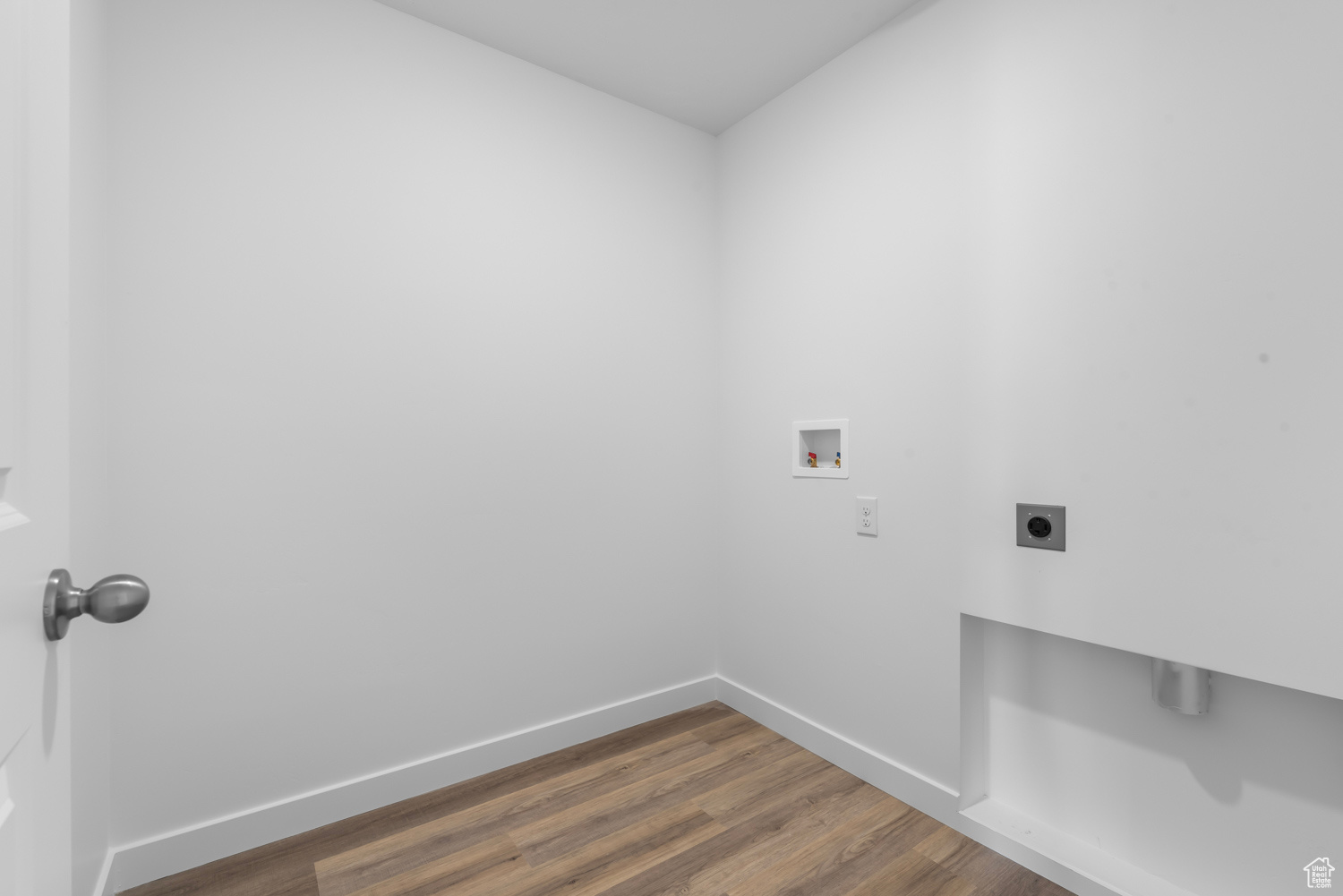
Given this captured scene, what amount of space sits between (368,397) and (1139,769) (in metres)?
2.30

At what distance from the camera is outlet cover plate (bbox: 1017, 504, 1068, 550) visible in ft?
5.06

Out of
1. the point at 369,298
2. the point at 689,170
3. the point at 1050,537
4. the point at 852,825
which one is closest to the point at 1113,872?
the point at 852,825

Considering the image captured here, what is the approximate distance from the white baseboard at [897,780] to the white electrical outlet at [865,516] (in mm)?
726

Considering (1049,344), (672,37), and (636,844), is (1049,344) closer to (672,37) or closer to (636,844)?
(672,37)

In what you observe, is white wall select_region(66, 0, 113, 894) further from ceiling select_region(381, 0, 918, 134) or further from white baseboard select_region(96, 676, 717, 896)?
ceiling select_region(381, 0, 918, 134)

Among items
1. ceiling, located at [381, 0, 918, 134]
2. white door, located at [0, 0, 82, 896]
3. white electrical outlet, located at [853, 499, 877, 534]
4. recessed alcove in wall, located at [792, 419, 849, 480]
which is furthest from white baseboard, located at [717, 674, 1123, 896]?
ceiling, located at [381, 0, 918, 134]

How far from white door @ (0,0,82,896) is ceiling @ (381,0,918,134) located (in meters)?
1.62

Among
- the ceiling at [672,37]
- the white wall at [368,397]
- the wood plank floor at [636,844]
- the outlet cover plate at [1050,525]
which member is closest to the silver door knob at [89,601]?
the white wall at [368,397]

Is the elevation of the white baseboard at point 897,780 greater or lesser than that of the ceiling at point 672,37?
lesser

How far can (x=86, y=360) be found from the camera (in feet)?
4.50

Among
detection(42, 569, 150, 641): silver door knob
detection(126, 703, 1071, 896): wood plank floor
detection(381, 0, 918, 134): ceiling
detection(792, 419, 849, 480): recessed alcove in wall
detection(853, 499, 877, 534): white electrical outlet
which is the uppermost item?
detection(381, 0, 918, 134): ceiling

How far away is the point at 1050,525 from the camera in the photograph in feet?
5.13

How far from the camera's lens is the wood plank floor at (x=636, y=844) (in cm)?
154

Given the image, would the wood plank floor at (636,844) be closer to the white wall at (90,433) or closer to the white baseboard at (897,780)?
the white baseboard at (897,780)
